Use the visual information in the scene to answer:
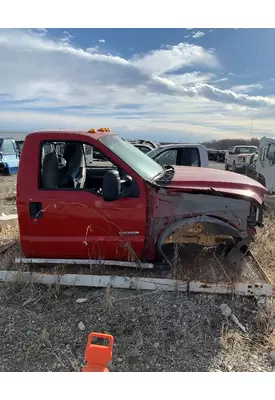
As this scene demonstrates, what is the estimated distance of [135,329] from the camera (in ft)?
10.4

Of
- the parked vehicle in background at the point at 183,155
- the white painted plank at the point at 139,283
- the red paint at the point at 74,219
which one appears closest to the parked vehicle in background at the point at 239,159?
the parked vehicle in background at the point at 183,155

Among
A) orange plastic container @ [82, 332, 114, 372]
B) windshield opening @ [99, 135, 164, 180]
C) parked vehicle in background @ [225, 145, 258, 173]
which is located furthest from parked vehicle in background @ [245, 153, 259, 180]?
orange plastic container @ [82, 332, 114, 372]

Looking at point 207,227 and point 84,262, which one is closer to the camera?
point 207,227

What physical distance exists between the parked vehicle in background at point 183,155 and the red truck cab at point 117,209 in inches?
185

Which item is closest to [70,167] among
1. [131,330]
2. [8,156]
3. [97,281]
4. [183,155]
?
[97,281]

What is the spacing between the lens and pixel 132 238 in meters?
3.77

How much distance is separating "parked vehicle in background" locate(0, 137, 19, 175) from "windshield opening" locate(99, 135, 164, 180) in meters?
13.1

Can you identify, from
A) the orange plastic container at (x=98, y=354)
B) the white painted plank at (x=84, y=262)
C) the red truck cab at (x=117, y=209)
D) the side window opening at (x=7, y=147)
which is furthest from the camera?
the side window opening at (x=7, y=147)

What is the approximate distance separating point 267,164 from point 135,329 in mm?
10035

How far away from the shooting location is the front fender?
3.72 m

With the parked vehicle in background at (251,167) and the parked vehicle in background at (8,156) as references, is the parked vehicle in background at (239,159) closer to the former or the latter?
the parked vehicle in background at (251,167)

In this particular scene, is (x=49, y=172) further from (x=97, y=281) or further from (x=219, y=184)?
(x=219, y=184)

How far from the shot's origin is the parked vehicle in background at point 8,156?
1608 centimetres

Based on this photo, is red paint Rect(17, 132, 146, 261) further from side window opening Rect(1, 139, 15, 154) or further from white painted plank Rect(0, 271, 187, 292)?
side window opening Rect(1, 139, 15, 154)
